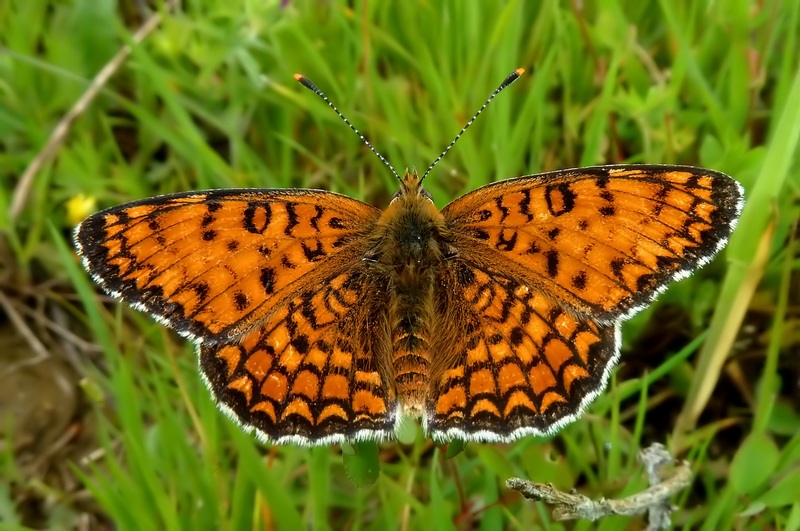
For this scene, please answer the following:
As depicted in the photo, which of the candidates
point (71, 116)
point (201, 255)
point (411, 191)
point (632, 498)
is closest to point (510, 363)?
point (632, 498)

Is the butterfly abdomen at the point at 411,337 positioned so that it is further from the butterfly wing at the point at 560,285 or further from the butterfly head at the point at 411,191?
the butterfly head at the point at 411,191

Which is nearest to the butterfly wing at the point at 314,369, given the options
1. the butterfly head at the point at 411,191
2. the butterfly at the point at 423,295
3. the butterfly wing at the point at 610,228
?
the butterfly at the point at 423,295

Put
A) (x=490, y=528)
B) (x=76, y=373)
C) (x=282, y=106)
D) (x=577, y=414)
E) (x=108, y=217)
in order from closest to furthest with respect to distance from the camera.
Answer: (x=577, y=414) < (x=108, y=217) < (x=490, y=528) < (x=76, y=373) < (x=282, y=106)

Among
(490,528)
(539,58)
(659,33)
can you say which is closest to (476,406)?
(490,528)

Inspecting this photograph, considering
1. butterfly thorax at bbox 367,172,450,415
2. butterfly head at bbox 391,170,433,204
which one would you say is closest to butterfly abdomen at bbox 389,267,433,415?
butterfly thorax at bbox 367,172,450,415

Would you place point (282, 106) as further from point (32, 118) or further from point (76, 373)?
point (76, 373)

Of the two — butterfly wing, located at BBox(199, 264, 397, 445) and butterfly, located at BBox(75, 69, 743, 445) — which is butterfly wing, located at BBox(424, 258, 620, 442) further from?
butterfly wing, located at BBox(199, 264, 397, 445)
